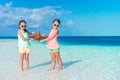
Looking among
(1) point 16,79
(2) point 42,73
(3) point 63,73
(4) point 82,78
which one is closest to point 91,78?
(4) point 82,78

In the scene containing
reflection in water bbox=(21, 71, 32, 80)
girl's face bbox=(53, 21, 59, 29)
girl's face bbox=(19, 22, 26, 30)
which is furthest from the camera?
girl's face bbox=(53, 21, 59, 29)

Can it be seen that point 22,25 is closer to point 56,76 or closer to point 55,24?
point 55,24

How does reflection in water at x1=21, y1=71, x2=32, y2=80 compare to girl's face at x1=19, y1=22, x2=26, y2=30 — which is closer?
reflection in water at x1=21, y1=71, x2=32, y2=80

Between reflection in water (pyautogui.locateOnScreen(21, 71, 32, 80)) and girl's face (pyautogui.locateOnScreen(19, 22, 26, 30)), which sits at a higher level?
girl's face (pyautogui.locateOnScreen(19, 22, 26, 30))

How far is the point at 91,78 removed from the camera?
19.5 feet

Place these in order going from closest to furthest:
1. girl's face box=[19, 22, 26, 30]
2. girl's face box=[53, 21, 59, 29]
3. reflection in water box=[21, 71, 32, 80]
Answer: reflection in water box=[21, 71, 32, 80] → girl's face box=[19, 22, 26, 30] → girl's face box=[53, 21, 59, 29]

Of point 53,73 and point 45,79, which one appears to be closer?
point 45,79

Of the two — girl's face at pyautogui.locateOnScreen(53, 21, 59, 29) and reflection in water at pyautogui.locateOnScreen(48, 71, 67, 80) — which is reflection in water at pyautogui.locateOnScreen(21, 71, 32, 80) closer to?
reflection in water at pyautogui.locateOnScreen(48, 71, 67, 80)

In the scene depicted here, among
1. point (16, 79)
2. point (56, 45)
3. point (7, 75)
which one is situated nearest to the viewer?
point (16, 79)

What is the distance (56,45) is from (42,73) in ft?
2.94

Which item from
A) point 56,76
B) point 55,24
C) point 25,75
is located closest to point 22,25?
point 55,24

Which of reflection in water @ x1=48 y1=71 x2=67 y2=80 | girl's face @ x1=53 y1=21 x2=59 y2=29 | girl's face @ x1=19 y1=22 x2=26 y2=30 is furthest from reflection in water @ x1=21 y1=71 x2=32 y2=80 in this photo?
girl's face @ x1=53 y1=21 x2=59 y2=29

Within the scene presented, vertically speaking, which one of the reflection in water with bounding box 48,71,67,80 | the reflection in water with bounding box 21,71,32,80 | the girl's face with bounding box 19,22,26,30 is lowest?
the reflection in water with bounding box 48,71,67,80

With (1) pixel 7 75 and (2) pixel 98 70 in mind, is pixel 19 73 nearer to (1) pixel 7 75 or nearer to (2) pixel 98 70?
(1) pixel 7 75
